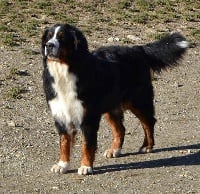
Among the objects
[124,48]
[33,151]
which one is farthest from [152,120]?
[33,151]

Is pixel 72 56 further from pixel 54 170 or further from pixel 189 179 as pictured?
pixel 189 179

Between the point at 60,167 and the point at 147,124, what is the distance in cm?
150

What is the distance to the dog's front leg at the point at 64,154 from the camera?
7.83 meters

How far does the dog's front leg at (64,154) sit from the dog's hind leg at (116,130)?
29.8 inches

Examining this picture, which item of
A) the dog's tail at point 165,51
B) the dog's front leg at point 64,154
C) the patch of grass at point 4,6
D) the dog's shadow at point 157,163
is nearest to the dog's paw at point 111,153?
the dog's shadow at point 157,163

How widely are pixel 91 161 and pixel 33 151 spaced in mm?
1101

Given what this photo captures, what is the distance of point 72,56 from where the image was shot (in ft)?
Answer: 24.2

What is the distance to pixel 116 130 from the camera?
869cm

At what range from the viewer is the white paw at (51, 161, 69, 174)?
7.81 metres

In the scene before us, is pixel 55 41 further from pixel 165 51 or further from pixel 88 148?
pixel 165 51

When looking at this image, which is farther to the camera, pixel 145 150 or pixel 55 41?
pixel 145 150

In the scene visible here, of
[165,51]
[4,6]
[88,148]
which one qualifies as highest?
[4,6]

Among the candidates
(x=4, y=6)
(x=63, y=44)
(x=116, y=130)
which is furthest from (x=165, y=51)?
(x=4, y=6)

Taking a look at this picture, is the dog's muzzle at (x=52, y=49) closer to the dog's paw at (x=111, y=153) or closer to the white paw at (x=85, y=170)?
the white paw at (x=85, y=170)
